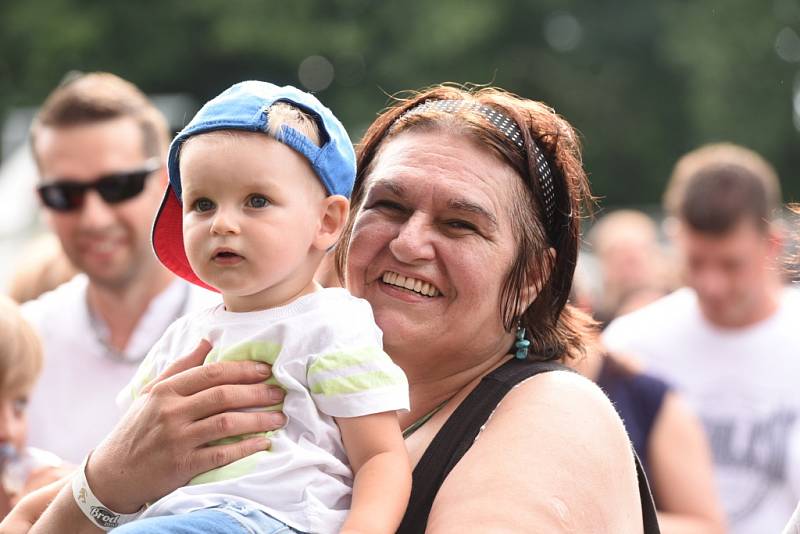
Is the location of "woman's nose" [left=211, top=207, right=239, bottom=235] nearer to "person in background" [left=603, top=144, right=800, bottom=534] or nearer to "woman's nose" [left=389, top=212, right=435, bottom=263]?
"woman's nose" [left=389, top=212, right=435, bottom=263]

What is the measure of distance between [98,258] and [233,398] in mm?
2971

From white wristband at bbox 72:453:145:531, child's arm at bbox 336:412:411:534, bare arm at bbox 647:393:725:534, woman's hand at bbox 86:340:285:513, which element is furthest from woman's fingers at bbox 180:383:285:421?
bare arm at bbox 647:393:725:534

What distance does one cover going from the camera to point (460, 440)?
2775 millimetres

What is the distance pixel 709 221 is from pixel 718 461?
118 cm

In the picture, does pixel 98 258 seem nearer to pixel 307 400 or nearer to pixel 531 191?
pixel 531 191

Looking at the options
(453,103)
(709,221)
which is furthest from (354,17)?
(453,103)

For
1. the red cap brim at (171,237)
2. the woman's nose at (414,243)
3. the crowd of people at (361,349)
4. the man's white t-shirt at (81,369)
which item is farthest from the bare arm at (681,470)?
the red cap brim at (171,237)

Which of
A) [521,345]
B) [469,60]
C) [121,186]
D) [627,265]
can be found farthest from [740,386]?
[469,60]

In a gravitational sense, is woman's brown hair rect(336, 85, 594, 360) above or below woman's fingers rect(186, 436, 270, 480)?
above

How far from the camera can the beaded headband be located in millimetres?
3072

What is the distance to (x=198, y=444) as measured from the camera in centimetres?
254

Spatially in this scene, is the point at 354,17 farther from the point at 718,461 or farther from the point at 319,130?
the point at 319,130

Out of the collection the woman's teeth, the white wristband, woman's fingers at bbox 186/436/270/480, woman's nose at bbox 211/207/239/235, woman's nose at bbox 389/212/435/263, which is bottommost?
the white wristband

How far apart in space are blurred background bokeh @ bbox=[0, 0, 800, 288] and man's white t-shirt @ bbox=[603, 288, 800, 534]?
790 inches
